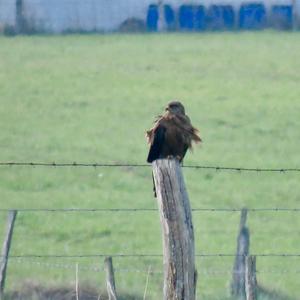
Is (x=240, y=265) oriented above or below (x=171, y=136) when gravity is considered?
below

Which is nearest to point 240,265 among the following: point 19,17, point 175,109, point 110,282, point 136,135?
point 175,109

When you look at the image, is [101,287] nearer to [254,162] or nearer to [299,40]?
[254,162]

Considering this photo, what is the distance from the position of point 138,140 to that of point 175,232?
14365 mm

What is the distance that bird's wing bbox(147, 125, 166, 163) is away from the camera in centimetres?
898

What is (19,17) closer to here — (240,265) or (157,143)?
(240,265)

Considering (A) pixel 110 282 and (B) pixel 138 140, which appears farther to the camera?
(B) pixel 138 140

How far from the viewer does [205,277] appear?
46.4 feet

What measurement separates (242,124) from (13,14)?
46.9 ft

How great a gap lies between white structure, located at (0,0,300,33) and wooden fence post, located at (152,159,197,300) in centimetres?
2776

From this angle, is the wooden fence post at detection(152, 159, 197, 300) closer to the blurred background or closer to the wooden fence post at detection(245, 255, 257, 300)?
the wooden fence post at detection(245, 255, 257, 300)

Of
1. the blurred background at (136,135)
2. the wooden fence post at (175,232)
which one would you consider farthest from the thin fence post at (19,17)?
the wooden fence post at (175,232)

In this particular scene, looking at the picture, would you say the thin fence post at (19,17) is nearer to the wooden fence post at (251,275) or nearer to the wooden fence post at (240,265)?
the wooden fence post at (240,265)

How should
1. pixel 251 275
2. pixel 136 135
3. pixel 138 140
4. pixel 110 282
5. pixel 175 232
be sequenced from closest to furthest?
pixel 175 232 → pixel 251 275 → pixel 110 282 → pixel 138 140 → pixel 136 135

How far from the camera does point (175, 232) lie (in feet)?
23.3
